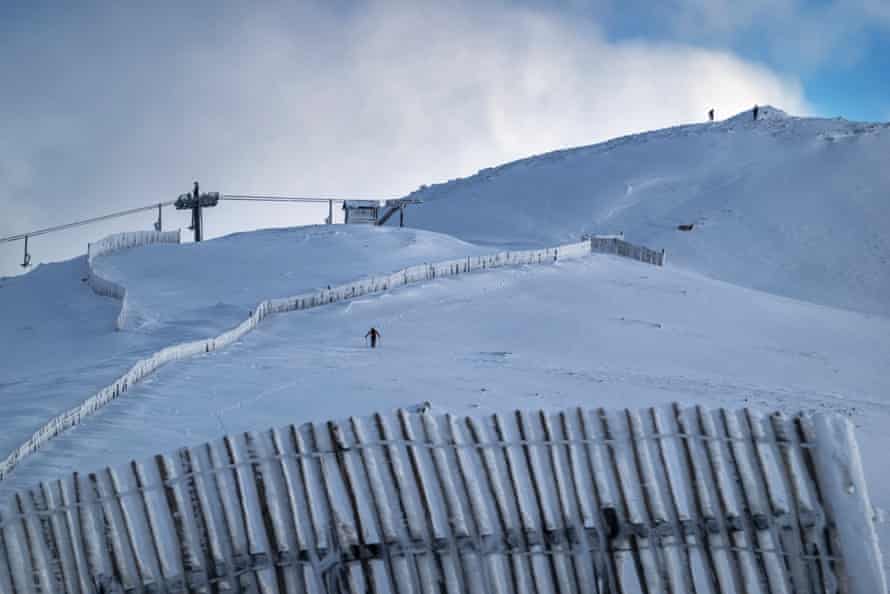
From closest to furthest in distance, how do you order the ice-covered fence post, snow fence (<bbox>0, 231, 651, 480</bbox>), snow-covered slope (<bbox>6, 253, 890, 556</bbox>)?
the ice-covered fence post, snow fence (<bbox>0, 231, 651, 480</bbox>), snow-covered slope (<bbox>6, 253, 890, 556</bbox>)

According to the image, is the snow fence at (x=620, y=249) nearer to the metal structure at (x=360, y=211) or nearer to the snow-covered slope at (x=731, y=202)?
the snow-covered slope at (x=731, y=202)

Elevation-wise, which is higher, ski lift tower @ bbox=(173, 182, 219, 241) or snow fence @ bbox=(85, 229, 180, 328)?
ski lift tower @ bbox=(173, 182, 219, 241)

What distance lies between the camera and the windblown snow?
18.1 metres

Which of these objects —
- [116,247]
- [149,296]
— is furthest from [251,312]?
[116,247]

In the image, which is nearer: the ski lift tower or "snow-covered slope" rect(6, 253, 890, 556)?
"snow-covered slope" rect(6, 253, 890, 556)

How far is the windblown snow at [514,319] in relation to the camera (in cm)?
1806

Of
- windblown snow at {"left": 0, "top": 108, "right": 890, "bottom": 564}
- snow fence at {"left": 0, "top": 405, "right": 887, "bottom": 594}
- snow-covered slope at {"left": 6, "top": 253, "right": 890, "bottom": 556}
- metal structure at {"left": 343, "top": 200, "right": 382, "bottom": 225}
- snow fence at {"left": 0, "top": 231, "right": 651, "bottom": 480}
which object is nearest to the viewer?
snow fence at {"left": 0, "top": 405, "right": 887, "bottom": 594}

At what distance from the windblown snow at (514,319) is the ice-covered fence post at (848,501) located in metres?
6.91

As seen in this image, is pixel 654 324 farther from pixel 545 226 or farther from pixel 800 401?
pixel 545 226

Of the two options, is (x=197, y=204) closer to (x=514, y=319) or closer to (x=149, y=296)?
(x=149, y=296)

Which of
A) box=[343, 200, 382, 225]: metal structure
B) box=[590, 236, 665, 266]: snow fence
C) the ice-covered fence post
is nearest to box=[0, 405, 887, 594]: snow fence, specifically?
the ice-covered fence post

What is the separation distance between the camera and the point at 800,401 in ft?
68.3

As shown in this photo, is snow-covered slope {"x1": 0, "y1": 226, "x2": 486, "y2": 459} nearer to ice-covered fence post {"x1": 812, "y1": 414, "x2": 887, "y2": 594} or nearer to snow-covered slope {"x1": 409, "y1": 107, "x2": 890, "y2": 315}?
ice-covered fence post {"x1": 812, "y1": 414, "x2": 887, "y2": 594}

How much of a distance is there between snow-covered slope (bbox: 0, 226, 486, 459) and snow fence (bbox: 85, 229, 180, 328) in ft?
1.43
